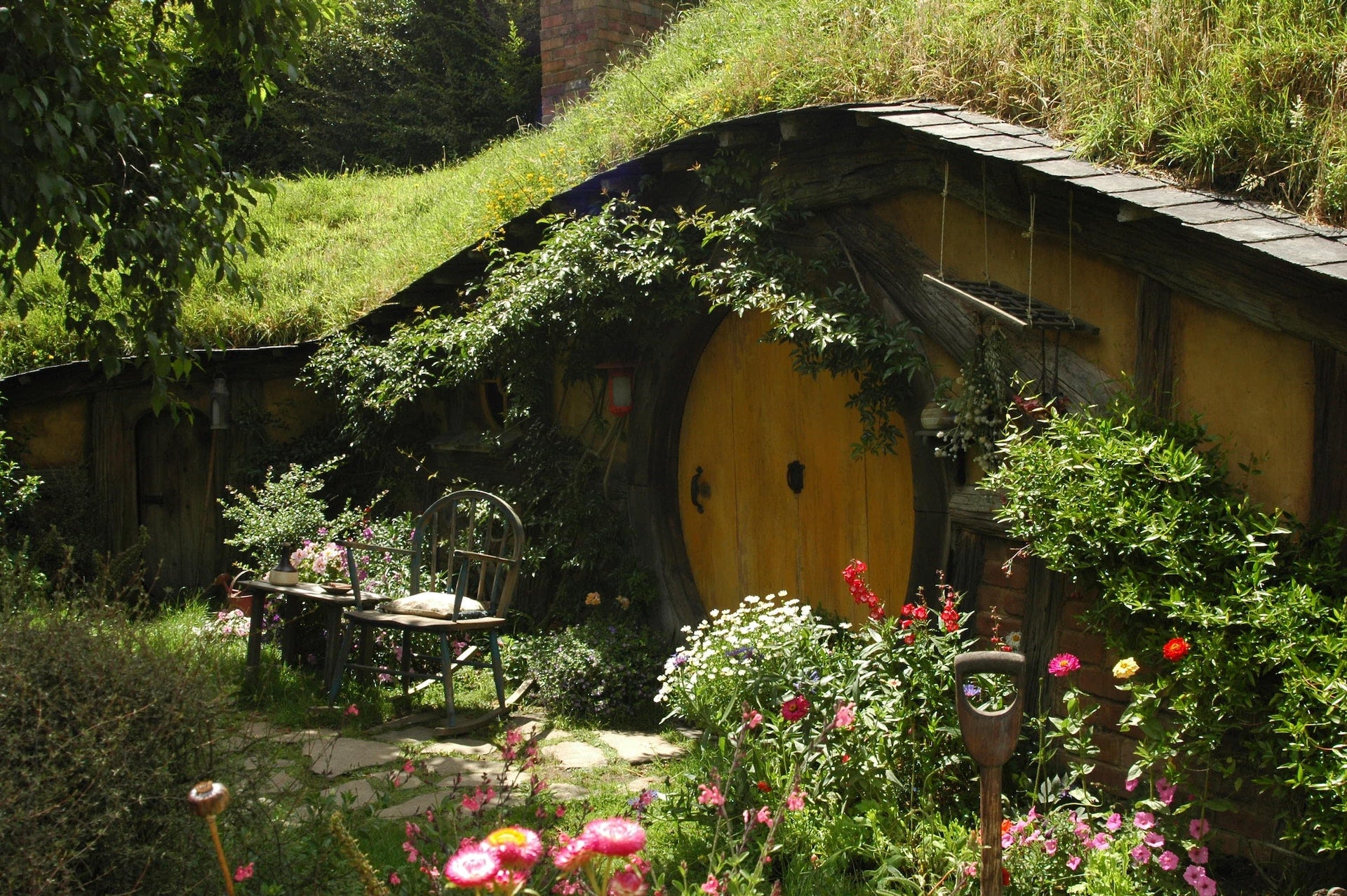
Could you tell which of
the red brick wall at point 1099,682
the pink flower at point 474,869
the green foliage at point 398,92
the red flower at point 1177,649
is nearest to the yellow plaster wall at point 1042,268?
the red brick wall at point 1099,682

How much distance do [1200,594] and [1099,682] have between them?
1.99ft

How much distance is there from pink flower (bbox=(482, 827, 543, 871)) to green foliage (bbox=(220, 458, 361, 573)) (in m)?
5.21

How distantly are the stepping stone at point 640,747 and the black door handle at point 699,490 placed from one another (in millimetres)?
1469

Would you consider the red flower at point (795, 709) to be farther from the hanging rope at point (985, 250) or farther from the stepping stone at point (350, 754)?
the stepping stone at point (350, 754)

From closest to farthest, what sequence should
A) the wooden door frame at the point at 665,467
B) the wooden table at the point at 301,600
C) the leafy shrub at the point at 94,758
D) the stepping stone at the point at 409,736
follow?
the leafy shrub at the point at 94,758
the stepping stone at the point at 409,736
the wooden table at the point at 301,600
the wooden door frame at the point at 665,467

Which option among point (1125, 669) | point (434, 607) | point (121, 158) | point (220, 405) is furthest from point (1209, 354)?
point (220, 405)

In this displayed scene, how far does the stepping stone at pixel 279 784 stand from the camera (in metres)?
3.06

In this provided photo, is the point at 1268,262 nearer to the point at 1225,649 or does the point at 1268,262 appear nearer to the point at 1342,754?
the point at 1225,649

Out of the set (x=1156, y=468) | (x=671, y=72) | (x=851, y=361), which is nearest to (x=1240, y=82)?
(x=1156, y=468)

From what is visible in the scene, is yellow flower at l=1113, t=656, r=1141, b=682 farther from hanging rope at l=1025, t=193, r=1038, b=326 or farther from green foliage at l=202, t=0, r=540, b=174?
green foliage at l=202, t=0, r=540, b=174

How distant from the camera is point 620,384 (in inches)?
241

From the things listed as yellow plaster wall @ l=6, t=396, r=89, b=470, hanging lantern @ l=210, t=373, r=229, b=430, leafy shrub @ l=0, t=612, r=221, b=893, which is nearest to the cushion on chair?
leafy shrub @ l=0, t=612, r=221, b=893

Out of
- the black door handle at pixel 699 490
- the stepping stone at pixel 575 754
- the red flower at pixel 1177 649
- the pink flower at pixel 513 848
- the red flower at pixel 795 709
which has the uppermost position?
the pink flower at pixel 513 848

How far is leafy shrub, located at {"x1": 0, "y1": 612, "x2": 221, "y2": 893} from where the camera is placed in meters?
2.39
